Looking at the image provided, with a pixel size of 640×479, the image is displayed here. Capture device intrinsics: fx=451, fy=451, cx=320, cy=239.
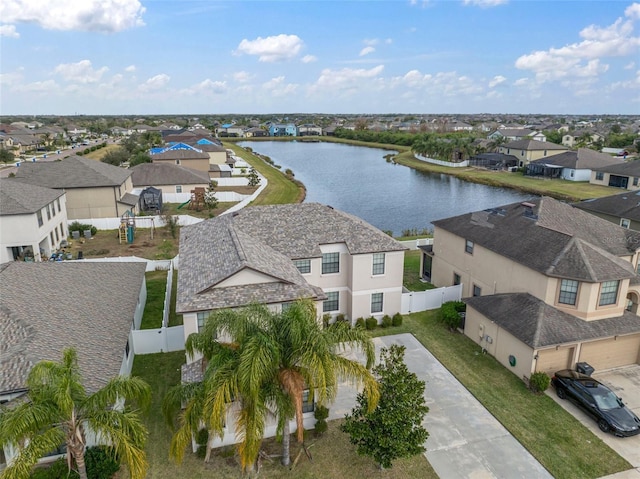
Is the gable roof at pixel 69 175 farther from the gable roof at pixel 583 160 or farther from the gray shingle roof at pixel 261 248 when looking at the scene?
the gable roof at pixel 583 160

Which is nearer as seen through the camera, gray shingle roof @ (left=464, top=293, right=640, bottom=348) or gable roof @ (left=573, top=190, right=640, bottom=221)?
gray shingle roof @ (left=464, top=293, right=640, bottom=348)

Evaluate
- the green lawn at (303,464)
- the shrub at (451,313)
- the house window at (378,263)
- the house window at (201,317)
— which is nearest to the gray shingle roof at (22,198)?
the house window at (201,317)

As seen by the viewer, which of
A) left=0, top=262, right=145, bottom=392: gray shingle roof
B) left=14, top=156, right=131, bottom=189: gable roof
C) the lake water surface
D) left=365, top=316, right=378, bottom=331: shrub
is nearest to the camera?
left=0, top=262, right=145, bottom=392: gray shingle roof

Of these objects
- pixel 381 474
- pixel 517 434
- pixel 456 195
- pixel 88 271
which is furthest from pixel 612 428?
pixel 456 195

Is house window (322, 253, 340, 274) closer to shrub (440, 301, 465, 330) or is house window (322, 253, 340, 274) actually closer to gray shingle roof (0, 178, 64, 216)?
shrub (440, 301, 465, 330)

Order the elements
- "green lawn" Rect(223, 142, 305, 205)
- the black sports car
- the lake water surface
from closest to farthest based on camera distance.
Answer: the black sports car < "green lawn" Rect(223, 142, 305, 205) < the lake water surface

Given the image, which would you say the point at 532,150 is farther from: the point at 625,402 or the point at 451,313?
the point at 625,402

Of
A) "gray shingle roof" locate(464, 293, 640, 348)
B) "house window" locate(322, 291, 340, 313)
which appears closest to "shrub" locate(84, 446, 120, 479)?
"house window" locate(322, 291, 340, 313)
